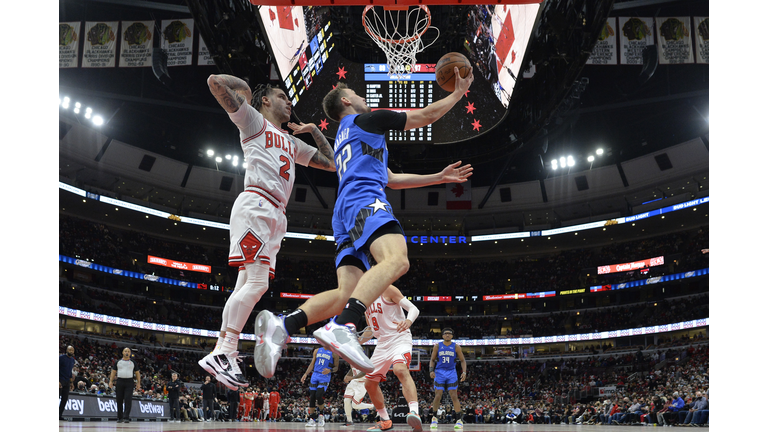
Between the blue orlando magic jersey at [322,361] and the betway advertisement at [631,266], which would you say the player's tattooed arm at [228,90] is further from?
the betway advertisement at [631,266]

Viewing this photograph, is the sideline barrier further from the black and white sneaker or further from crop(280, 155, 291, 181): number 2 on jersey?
crop(280, 155, 291, 181): number 2 on jersey

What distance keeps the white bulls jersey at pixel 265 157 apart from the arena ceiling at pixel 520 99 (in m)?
7.40

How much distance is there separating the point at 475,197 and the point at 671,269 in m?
13.7

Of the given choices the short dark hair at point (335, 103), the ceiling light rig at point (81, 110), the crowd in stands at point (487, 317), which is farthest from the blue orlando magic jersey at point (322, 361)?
the crowd in stands at point (487, 317)

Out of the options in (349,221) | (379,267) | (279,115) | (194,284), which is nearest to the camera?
(379,267)

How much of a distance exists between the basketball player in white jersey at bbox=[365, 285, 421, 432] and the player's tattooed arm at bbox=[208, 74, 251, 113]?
2.57m

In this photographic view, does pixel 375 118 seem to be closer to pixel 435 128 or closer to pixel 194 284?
pixel 435 128

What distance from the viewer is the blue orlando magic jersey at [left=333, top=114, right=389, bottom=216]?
4.02m

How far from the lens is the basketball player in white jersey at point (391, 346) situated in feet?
20.4

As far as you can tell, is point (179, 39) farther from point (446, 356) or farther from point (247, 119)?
point (247, 119)

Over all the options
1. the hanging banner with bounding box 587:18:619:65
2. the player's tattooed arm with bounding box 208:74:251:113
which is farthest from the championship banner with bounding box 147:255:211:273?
the player's tattooed arm with bounding box 208:74:251:113

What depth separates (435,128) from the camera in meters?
14.1

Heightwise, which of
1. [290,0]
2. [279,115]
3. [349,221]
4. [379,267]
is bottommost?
[379,267]
